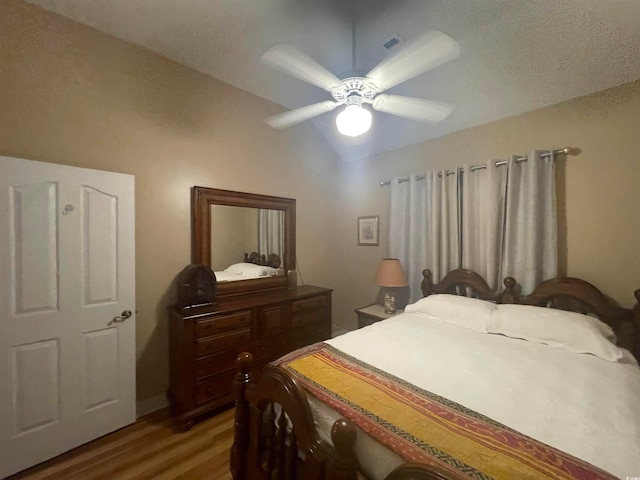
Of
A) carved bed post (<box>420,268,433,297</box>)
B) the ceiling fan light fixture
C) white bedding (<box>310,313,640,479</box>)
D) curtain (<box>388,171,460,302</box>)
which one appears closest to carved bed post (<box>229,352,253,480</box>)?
white bedding (<box>310,313,640,479</box>)

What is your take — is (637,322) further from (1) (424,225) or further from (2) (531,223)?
(1) (424,225)

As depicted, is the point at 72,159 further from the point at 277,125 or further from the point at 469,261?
the point at 469,261

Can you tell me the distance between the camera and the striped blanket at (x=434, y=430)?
79 cm

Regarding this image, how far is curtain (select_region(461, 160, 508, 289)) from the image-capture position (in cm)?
238

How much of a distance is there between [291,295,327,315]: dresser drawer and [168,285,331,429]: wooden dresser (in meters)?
0.01

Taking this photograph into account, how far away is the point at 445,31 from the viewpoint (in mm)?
1928

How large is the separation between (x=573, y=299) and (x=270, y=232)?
271cm

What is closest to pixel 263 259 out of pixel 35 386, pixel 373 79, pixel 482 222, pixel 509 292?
pixel 35 386

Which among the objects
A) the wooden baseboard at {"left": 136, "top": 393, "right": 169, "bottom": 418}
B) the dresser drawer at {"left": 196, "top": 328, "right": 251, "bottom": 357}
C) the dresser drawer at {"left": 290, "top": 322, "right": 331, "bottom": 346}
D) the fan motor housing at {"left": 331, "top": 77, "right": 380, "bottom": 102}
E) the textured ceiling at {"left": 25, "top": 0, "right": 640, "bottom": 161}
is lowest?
the wooden baseboard at {"left": 136, "top": 393, "right": 169, "bottom": 418}

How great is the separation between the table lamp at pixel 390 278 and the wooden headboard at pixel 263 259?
112cm

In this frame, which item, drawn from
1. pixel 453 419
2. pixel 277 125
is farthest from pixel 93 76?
pixel 453 419

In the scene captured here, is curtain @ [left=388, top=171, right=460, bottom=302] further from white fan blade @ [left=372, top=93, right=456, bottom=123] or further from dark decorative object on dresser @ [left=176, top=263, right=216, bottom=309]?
dark decorative object on dresser @ [left=176, top=263, right=216, bottom=309]

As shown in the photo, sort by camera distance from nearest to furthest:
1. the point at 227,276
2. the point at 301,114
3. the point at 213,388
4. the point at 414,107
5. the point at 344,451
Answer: the point at 344,451, the point at 414,107, the point at 301,114, the point at 213,388, the point at 227,276

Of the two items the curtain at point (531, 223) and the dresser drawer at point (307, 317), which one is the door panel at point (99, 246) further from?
the curtain at point (531, 223)
